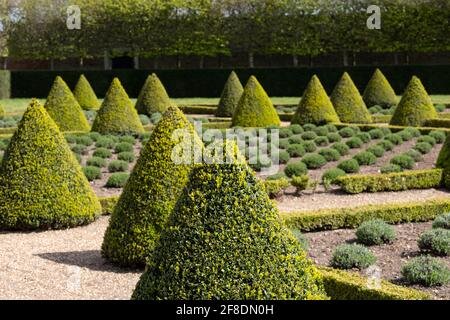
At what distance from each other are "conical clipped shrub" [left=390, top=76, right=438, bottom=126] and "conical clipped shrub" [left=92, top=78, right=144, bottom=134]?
779 cm

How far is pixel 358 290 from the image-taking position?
253 inches

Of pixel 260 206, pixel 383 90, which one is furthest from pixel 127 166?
pixel 383 90

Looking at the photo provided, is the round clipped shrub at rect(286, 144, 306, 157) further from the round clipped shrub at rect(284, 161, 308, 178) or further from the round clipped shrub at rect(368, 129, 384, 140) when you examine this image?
the round clipped shrub at rect(368, 129, 384, 140)

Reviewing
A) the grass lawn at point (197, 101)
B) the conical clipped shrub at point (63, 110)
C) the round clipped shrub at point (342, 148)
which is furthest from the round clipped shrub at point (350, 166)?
the grass lawn at point (197, 101)

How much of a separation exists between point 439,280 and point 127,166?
9167 mm

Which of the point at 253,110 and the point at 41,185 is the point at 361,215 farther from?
the point at 253,110

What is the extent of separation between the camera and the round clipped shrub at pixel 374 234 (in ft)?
28.3

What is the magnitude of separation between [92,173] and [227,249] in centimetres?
974

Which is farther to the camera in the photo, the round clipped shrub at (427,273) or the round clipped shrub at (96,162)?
the round clipped shrub at (96,162)

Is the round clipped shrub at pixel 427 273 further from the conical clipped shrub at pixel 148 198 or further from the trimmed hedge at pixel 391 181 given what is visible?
the trimmed hedge at pixel 391 181

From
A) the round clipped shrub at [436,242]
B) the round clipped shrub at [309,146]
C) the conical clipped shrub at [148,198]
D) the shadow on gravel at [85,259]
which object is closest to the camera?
the conical clipped shrub at [148,198]

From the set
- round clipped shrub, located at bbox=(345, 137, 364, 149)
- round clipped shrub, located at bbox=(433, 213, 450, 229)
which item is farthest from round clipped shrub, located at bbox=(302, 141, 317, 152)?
round clipped shrub, located at bbox=(433, 213, 450, 229)

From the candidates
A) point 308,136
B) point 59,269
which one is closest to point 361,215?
point 59,269

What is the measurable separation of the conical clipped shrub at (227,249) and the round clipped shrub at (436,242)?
383 cm
